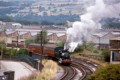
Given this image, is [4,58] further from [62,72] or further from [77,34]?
[62,72]

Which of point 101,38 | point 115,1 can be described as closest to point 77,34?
point 115,1

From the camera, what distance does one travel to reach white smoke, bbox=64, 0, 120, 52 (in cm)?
3741

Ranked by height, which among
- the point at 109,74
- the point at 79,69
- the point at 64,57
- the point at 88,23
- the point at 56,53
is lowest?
the point at 79,69

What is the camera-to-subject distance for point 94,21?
A: 38969mm

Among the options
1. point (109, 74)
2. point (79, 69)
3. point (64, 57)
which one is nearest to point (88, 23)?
point (64, 57)

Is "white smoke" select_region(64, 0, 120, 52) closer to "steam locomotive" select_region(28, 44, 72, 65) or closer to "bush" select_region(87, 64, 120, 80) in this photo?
"steam locomotive" select_region(28, 44, 72, 65)

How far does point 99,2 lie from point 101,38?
Answer: 31.6 meters

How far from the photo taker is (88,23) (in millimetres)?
38312

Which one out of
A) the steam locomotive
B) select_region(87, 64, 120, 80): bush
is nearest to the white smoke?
the steam locomotive

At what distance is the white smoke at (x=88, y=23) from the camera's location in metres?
37.4

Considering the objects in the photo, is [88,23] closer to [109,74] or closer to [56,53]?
[56,53]

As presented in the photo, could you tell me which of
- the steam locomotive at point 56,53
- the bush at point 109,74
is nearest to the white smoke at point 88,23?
the steam locomotive at point 56,53

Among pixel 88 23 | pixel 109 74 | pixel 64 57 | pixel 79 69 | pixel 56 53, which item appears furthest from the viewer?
pixel 88 23

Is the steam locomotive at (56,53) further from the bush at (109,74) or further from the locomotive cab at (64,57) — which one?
the bush at (109,74)
